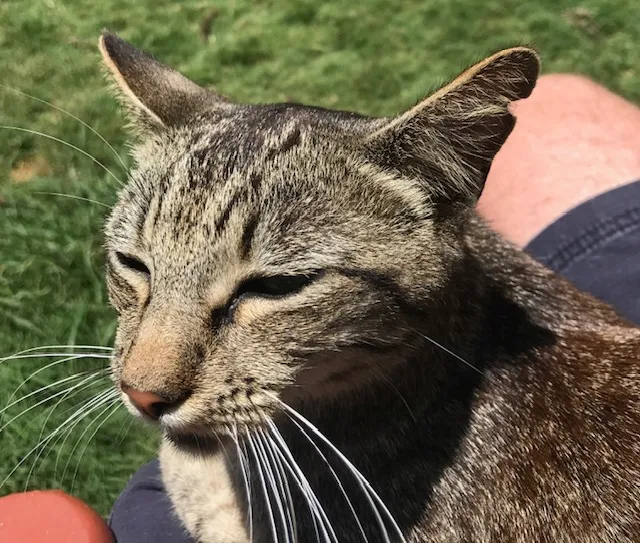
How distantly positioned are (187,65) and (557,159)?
2201 millimetres

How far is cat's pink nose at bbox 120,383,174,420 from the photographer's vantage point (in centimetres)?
143

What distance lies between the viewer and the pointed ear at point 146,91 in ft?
5.74

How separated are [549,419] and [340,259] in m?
0.67

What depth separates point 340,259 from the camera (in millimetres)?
1490

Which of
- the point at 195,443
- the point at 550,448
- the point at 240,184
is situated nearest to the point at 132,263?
the point at 240,184

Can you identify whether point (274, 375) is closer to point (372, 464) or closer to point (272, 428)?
point (272, 428)

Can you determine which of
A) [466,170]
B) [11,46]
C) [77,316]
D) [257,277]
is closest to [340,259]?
[257,277]

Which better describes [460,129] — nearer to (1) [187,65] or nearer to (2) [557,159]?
(2) [557,159]

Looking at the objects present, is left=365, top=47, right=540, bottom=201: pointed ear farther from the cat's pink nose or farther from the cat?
the cat's pink nose

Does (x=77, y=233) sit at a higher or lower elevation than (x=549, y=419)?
higher

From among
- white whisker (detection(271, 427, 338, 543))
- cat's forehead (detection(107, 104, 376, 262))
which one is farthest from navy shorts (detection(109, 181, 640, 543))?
cat's forehead (detection(107, 104, 376, 262))

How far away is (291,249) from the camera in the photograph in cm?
148

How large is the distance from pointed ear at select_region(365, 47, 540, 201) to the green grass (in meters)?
1.84

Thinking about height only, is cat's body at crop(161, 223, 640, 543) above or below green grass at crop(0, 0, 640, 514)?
below
